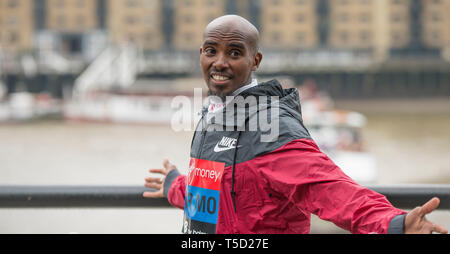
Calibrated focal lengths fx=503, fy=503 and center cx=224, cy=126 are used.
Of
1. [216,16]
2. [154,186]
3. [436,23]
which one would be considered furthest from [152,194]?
[436,23]

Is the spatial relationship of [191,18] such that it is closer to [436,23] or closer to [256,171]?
[436,23]

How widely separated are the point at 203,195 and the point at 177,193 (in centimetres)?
32

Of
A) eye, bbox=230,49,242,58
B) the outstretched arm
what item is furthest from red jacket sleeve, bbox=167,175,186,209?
eye, bbox=230,49,242,58

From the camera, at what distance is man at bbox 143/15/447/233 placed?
46.7 inches

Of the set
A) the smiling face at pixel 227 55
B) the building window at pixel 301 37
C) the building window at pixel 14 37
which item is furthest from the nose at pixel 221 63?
the building window at pixel 14 37

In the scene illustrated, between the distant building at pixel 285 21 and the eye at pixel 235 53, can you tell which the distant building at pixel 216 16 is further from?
the eye at pixel 235 53

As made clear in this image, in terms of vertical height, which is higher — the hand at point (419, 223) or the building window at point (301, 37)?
the building window at point (301, 37)

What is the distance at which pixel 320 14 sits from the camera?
43.1 meters

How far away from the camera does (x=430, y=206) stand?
3.51ft

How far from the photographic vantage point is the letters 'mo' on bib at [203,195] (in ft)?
4.62

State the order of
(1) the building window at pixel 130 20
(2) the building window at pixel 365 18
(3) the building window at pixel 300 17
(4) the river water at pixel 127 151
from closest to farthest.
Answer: (4) the river water at pixel 127 151
(1) the building window at pixel 130 20
(2) the building window at pixel 365 18
(3) the building window at pixel 300 17

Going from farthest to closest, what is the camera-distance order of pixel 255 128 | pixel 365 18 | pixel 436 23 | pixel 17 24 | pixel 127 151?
pixel 436 23, pixel 365 18, pixel 17 24, pixel 127 151, pixel 255 128

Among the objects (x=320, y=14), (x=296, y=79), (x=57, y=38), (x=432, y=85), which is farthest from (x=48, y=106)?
(x=432, y=85)

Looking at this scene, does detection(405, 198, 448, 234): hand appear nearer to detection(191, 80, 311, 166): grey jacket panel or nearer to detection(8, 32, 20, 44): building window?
detection(191, 80, 311, 166): grey jacket panel
